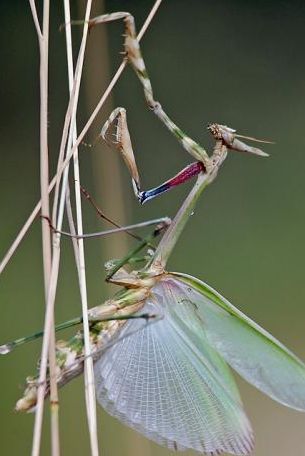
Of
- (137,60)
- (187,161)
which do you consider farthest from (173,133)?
(187,161)

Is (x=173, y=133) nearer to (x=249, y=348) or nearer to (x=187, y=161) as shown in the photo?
(x=249, y=348)

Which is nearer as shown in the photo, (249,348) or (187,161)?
(249,348)

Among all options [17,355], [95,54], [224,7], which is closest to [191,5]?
[224,7]

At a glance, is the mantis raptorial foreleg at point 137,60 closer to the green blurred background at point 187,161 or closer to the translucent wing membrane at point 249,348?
the translucent wing membrane at point 249,348

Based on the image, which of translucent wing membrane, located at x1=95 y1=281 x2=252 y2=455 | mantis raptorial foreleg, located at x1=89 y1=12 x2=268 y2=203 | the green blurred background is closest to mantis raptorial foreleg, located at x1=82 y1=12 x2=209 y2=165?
mantis raptorial foreleg, located at x1=89 y1=12 x2=268 y2=203

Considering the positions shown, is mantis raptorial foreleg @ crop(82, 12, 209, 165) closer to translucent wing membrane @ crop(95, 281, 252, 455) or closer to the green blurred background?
translucent wing membrane @ crop(95, 281, 252, 455)

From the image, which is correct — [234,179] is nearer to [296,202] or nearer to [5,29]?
[296,202]
